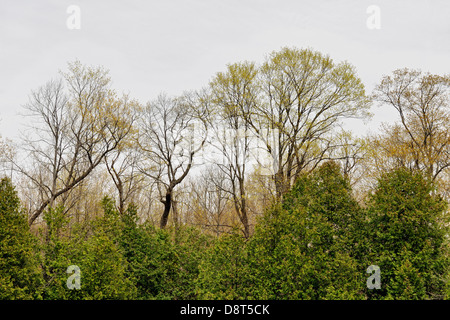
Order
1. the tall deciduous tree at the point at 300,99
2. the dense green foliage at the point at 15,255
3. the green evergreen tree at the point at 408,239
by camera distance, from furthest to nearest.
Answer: the tall deciduous tree at the point at 300,99
the dense green foliage at the point at 15,255
the green evergreen tree at the point at 408,239

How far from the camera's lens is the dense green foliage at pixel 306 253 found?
9281mm

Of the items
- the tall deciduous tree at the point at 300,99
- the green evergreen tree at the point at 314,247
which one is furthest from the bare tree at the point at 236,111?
the green evergreen tree at the point at 314,247

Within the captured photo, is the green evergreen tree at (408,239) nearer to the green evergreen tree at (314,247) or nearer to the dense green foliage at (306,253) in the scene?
the dense green foliage at (306,253)

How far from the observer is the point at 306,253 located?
32.8 ft

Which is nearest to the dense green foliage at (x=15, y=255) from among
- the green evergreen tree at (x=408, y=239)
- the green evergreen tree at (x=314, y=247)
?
the green evergreen tree at (x=314, y=247)

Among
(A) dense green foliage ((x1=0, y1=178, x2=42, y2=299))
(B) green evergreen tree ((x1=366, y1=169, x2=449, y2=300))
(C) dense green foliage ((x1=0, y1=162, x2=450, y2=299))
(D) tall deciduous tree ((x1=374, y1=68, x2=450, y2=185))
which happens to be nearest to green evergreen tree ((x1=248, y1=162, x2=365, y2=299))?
(C) dense green foliage ((x1=0, y1=162, x2=450, y2=299))

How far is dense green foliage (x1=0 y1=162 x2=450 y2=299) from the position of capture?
30.5ft

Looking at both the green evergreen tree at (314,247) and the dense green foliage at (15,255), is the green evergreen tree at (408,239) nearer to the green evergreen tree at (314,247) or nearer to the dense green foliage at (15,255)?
the green evergreen tree at (314,247)

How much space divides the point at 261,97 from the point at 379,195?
15.8 m

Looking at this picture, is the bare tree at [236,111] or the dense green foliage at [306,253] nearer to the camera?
the dense green foliage at [306,253]

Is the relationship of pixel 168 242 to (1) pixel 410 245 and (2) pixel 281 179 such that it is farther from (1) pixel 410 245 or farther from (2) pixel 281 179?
(2) pixel 281 179

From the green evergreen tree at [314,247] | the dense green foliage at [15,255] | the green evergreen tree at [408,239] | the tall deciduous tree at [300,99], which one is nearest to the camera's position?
the green evergreen tree at [408,239]

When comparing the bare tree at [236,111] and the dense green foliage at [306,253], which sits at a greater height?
the bare tree at [236,111]
